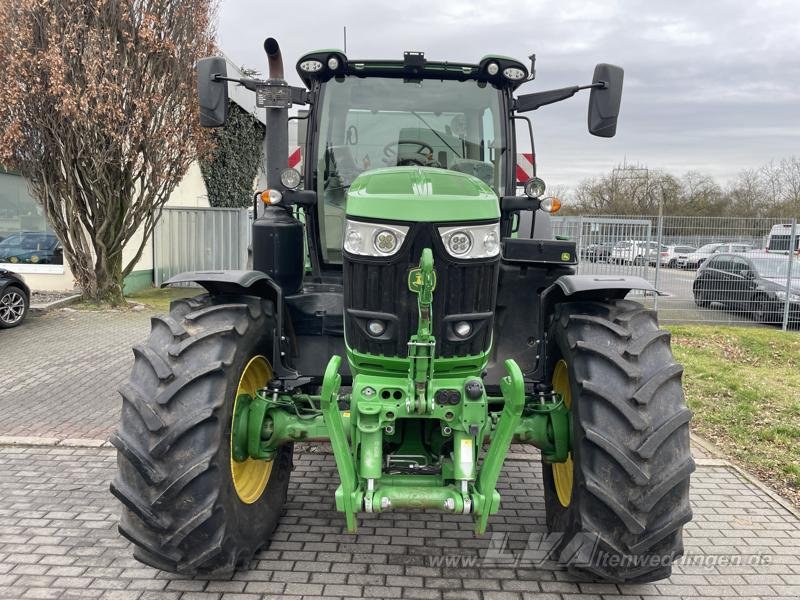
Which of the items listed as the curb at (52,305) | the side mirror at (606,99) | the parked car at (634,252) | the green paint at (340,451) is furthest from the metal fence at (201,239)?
the green paint at (340,451)

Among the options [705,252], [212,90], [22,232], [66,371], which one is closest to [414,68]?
[212,90]

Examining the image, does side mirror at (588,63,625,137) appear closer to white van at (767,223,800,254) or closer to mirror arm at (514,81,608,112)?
mirror arm at (514,81,608,112)

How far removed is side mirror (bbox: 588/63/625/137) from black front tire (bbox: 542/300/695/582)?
1421 mm

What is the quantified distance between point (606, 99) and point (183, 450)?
299 cm

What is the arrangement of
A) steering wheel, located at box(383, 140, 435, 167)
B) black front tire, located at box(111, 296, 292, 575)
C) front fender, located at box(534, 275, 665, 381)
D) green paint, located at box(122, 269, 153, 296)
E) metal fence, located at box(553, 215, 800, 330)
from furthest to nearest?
green paint, located at box(122, 269, 153, 296) < metal fence, located at box(553, 215, 800, 330) < steering wheel, located at box(383, 140, 435, 167) < front fender, located at box(534, 275, 665, 381) < black front tire, located at box(111, 296, 292, 575)

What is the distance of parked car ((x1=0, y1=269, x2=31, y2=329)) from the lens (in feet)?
31.7

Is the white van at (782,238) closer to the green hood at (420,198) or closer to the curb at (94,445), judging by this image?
the curb at (94,445)

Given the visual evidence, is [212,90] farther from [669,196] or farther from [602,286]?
[669,196]

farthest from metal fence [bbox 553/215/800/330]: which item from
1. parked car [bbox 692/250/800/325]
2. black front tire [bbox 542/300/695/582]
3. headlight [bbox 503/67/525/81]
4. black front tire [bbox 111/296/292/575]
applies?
black front tire [bbox 111/296/292/575]

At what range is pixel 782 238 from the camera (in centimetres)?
1195

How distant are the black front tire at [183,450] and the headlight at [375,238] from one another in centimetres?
76

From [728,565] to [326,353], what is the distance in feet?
8.31

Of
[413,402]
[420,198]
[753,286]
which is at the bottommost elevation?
[753,286]

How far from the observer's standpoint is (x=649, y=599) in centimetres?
313
